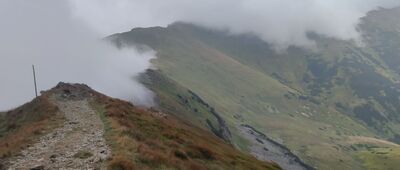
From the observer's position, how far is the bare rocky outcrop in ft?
135

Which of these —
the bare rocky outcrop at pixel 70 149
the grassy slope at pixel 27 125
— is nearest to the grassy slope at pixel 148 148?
the bare rocky outcrop at pixel 70 149

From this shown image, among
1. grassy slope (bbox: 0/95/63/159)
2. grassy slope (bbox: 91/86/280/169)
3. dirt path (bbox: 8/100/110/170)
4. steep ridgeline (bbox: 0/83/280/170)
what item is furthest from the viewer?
grassy slope (bbox: 0/95/63/159)

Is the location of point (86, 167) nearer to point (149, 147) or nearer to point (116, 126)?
point (149, 147)

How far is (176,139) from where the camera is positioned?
6369cm

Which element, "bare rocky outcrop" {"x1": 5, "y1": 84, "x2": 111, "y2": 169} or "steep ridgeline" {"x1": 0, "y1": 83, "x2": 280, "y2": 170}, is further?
"steep ridgeline" {"x1": 0, "y1": 83, "x2": 280, "y2": 170}

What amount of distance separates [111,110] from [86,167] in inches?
1473

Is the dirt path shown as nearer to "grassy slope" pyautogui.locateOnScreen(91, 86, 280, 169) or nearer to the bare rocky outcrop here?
the bare rocky outcrop

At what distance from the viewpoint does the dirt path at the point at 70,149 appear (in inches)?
1617

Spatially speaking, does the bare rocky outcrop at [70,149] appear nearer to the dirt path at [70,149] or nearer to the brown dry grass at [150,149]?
the dirt path at [70,149]

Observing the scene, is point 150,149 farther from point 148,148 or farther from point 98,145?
point 98,145

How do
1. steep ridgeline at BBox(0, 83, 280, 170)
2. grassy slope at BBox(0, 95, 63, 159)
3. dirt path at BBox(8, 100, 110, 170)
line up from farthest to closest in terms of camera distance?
grassy slope at BBox(0, 95, 63, 159)
steep ridgeline at BBox(0, 83, 280, 170)
dirt path at BBox(8, 100, 110, 170)

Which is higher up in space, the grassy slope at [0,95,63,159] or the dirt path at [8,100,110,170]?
the grassy slope at [0,95,63,159]

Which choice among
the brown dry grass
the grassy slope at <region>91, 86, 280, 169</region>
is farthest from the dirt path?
the brown dry grass

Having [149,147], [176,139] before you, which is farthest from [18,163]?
[176,139]
